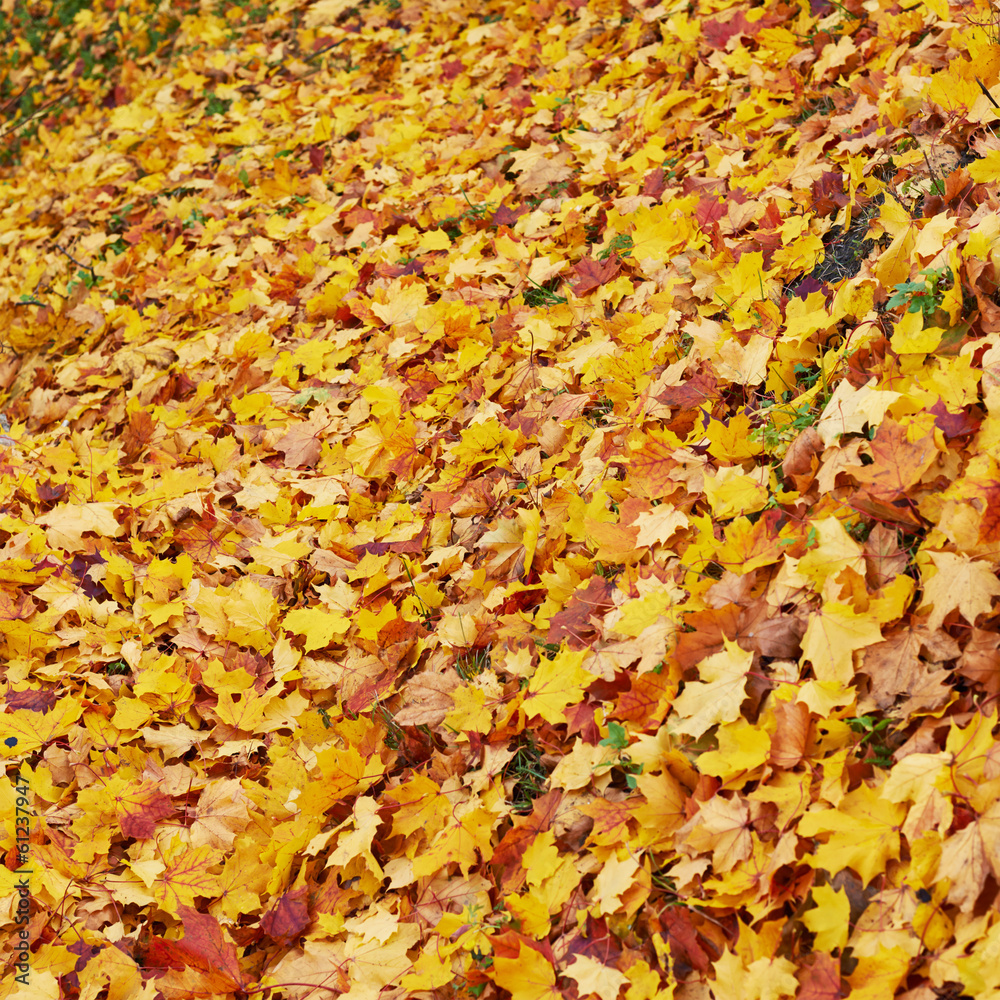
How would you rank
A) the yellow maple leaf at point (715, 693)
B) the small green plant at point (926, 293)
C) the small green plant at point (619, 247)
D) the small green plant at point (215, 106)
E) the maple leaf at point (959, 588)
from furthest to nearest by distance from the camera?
the small green plant at point (215, 106) < the small green plant at point (619, 247) < the small green plant at point (926, 293) < the yellow maple leaf at point (715, 693) < the maple leaf at point (959, 588)

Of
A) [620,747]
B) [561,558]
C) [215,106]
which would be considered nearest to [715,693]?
[620,747]

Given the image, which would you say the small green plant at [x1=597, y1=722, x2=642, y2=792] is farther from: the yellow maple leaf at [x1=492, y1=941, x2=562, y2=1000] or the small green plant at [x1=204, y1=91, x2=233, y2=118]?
the small green plant at [x1=204, y1=91, x2=233, y2=118]

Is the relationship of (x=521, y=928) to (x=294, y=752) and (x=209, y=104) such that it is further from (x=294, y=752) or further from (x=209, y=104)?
(x=209, y=104)

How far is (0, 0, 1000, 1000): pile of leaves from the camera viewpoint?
160 centimetres

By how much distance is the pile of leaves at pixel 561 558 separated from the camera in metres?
1.60

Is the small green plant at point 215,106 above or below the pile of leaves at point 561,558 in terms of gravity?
above

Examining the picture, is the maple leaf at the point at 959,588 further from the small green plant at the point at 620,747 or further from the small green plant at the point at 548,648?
the small green plant at the point at 548,648

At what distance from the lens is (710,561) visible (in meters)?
2.00

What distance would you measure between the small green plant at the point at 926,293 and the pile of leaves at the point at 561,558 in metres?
0.01

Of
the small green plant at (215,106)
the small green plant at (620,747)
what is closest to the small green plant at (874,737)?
the small green plant at (620,747)

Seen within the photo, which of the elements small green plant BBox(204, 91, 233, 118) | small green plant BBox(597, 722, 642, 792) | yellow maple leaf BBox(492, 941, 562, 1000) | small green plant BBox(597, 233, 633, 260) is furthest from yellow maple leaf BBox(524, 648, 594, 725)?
small green plant BBox(204, 91, 233, 118)

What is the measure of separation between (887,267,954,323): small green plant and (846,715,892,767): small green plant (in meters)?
1.04

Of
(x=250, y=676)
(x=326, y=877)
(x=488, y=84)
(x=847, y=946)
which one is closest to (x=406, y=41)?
(x=488, y=84)

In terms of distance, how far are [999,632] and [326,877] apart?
163 centimetres
